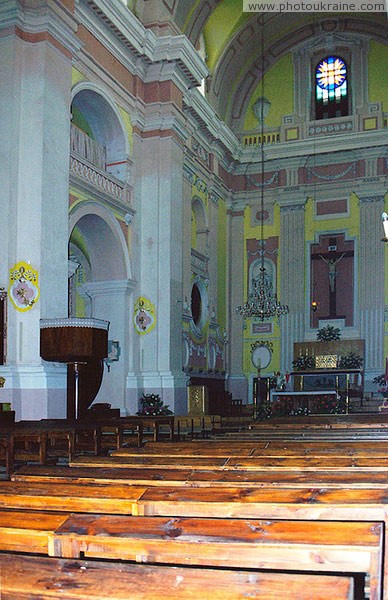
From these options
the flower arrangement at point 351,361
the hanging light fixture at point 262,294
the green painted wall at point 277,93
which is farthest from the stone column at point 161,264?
the green painted wall at point 277,93

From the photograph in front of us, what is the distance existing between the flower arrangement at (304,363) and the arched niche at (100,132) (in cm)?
770

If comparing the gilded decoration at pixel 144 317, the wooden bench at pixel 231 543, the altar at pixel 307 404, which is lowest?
the altar at pixel 307 404

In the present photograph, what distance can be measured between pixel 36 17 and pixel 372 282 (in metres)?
Answer: 12.1

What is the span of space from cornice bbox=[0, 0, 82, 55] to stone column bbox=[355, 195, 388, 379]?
36.8ft

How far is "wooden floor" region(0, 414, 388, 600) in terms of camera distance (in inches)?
61.3

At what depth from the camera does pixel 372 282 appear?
64.3 feet

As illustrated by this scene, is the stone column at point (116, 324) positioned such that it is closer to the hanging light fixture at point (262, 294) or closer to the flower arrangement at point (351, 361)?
the hanging light fixture at point (262, 294)

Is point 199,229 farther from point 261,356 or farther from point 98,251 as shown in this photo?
point 98,251

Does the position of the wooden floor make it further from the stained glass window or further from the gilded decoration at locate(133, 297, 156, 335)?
the stained glass window

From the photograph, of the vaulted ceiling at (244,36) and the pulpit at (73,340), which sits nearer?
the pulpit at (73,340)

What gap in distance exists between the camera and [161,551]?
71.6 inches

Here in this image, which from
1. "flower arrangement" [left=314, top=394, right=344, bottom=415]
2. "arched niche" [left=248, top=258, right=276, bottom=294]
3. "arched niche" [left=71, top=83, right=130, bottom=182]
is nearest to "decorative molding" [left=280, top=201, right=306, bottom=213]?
"arched niche" [left=248, top=258, right=276, bottom=294]

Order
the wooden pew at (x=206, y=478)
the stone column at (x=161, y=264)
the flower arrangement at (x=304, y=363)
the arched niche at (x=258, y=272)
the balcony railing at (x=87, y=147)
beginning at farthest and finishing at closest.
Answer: the arched niche at (x=258, y=272) → the flower arrangement at (x=304, y=363) → the stone column at (x=161, y=264) → the balcony railing at (x=87, y=147) → the wooden pew at (x=206, y=478)

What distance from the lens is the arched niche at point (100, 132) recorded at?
13.7 metres
